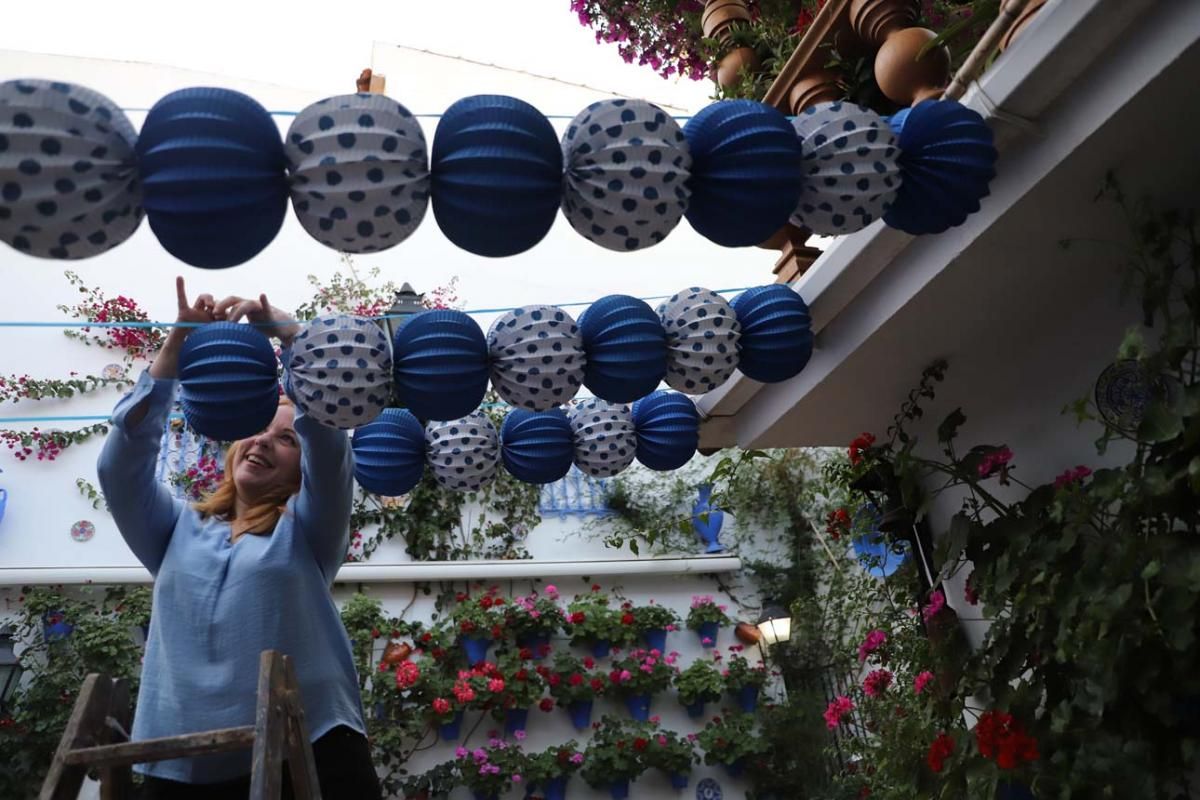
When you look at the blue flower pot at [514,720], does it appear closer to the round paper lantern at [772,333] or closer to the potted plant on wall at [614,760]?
the potted plant on wall at [614,760]

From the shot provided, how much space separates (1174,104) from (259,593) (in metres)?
2.09

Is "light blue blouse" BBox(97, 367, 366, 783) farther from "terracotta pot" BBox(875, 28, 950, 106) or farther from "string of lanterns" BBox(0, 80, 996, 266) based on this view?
"terracotta pot" BBox(875, 28, 950, 106)

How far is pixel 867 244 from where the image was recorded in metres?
2.37

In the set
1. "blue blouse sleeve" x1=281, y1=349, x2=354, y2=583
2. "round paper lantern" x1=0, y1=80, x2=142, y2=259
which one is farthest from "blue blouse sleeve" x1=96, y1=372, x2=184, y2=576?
"round paper lantern" x1=0, y1=80, x2=142, y2=259

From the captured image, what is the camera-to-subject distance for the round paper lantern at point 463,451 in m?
2.55

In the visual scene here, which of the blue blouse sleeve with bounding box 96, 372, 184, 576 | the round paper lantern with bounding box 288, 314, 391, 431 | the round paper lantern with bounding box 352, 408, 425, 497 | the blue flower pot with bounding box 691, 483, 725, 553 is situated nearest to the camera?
the round paper lantern with bounding box 288, 314, 391, 431

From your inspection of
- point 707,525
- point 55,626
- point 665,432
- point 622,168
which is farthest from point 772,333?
point 55,626

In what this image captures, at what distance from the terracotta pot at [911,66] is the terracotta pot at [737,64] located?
Answer: 106 centimetres

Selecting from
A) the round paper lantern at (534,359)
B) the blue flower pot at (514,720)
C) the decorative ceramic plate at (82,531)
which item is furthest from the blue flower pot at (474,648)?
the round paper lantern at (534,359)

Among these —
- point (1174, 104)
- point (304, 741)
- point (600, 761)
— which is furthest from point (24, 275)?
point (1174, 104)

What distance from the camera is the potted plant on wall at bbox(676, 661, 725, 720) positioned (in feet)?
19.2

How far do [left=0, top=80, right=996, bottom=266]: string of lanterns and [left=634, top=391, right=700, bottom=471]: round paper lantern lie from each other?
969 mm

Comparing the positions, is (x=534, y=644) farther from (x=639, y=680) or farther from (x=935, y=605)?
(x=935, y=605)

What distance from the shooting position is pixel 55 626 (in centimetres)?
510
